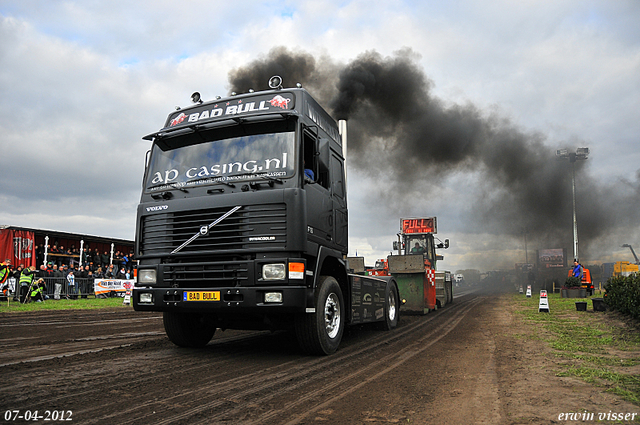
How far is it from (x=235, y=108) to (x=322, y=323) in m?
3.39

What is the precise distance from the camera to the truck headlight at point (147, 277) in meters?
6.10

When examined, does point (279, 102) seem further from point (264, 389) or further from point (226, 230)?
point (264, 389)

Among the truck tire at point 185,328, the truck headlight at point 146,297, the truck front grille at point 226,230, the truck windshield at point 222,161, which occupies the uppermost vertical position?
the truck windshield at point 222,161

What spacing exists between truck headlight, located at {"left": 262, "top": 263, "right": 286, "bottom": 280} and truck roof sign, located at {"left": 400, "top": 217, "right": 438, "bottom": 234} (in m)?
14.1

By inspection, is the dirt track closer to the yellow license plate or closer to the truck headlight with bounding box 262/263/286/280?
the yellow license plate

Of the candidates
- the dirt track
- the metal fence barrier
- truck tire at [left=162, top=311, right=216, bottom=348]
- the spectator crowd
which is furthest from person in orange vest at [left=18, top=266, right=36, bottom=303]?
truck tire at [left=162, top=311, right=216, bottom=348]

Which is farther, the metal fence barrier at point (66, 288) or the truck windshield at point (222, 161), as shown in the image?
the metal fence barrier at point (66, 288)

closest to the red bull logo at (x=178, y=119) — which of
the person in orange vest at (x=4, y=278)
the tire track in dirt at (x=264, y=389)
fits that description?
the tire track in dirt at (x=264, y=389)

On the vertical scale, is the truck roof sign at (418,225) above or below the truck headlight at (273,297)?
above

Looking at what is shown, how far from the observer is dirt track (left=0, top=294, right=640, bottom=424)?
365 centimetres

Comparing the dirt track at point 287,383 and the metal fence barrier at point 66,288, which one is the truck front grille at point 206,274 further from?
the metal fence barrier at point 66,288

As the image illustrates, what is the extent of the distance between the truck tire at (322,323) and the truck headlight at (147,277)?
204 cm

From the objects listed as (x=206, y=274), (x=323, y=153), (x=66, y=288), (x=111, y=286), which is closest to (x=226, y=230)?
(x=206, y=274)

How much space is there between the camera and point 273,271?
5527 millimetres
